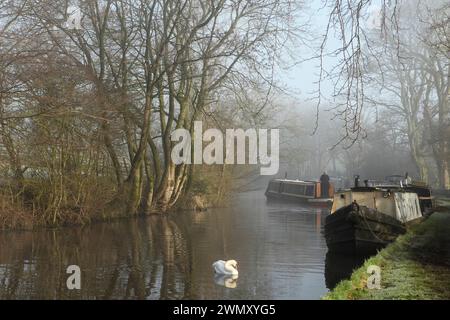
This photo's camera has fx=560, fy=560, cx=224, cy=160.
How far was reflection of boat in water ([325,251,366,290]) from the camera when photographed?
10457 millimetres

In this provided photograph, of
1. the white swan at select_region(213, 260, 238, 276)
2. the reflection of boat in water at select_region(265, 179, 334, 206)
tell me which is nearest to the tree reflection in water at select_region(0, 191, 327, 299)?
the white swan at select_region(213, 260, 238, 276)

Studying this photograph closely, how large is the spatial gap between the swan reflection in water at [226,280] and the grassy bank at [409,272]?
1933 millimetres

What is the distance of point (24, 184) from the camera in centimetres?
1717

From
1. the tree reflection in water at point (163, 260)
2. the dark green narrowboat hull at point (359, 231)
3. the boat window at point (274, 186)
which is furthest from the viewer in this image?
the boat window at point (274, 186)

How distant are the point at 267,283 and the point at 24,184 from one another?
10183 millimetres

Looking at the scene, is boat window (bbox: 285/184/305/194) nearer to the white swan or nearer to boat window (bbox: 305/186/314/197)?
boat window (bbox: 305/186/314/197)

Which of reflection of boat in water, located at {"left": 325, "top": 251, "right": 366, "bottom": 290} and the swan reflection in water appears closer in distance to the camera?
the swan reflection in water

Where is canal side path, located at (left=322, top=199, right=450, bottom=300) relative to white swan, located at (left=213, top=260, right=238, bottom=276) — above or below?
above

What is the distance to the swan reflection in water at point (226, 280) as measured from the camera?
31.4 ft

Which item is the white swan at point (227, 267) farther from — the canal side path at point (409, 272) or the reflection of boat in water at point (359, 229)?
the reflection of boat in water at point (359, 229)

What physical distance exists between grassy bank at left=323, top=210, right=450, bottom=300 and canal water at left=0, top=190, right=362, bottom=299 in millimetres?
909

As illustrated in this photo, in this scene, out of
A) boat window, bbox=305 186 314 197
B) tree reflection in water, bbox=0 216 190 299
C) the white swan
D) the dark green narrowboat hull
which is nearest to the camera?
tree reflection in water, bbox=0 216 190 299

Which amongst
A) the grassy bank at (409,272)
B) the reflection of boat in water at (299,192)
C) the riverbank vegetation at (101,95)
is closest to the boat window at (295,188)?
the reflection of boat in water at (299,192)

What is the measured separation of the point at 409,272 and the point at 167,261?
510cm
